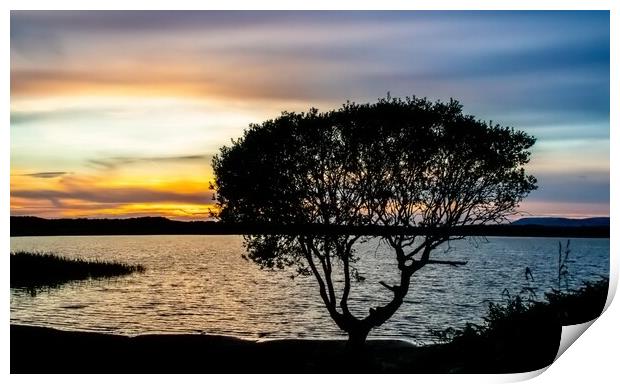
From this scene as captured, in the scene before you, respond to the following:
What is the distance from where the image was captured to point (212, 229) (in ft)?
56.5

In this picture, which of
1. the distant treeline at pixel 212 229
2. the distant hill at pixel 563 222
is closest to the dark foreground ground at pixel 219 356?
the distant treeline at pixel 212 229

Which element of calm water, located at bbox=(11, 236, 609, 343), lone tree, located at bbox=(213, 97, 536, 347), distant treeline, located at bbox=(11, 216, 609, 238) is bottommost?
calm water, located at bbox=(11, 236, 609, 343)

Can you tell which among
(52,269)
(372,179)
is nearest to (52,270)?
(52,269)

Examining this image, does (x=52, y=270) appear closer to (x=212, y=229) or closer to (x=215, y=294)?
(x=215, y=294)

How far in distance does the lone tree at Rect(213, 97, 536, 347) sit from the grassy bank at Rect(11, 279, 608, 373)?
1513mm

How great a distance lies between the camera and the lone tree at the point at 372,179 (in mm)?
16562

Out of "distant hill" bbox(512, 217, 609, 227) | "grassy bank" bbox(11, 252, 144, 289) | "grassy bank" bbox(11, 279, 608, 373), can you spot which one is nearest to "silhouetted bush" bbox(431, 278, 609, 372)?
"grassy bank" bbox(11, 279, 608, 373)

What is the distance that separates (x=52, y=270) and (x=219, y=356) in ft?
19.2

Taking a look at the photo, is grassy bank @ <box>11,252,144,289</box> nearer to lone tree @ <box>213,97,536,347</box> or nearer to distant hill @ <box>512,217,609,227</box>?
lone tree @ <box>213,97,536,347</box>

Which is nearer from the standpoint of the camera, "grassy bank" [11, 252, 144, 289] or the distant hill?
the distant hill

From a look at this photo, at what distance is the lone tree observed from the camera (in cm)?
1656

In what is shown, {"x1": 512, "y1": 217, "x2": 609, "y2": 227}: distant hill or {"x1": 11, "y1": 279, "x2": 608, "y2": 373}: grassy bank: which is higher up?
{"x1": 512, "y1": 217, "x2": 609, "y2": 227}: distant hill

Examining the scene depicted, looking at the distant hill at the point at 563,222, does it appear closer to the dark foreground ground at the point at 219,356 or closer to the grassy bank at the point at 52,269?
the dark foreground ground at the point at 219,356

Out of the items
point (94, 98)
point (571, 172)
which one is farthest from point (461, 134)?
point (94, 98)
